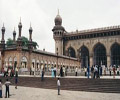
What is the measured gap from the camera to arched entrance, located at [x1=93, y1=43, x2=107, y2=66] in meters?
51.0

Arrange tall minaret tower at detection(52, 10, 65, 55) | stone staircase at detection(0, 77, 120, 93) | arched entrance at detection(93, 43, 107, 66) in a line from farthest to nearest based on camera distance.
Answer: tall minaret tower at detection(52, 10, 65, 55)
arched entrance at detection(93, 43, 107, 66)
stone staircase at detection(0, 77, 120, 93)

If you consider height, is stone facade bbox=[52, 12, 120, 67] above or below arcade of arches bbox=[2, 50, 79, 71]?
above

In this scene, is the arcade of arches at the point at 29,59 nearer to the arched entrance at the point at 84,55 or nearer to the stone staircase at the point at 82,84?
the stone staircase at the point at 82,84

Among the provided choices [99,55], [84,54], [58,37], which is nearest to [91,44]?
[99,55]

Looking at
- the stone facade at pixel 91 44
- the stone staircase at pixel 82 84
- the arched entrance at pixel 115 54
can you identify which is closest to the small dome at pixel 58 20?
the stone facade at pixel 91 44

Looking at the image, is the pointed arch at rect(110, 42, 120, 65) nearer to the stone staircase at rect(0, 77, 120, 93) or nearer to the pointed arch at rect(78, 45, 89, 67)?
the pointed arch at rect(78, 45, 89, 67)

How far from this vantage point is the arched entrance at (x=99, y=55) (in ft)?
167

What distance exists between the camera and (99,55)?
5181 centimetres

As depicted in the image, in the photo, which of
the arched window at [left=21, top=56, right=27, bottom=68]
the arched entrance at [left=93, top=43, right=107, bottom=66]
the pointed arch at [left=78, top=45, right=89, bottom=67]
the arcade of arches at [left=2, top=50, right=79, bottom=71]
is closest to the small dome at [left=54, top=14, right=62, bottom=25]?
the pointed arch at [left=78, top=45, right=89, bottom=67]

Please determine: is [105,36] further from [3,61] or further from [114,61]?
[3,61]

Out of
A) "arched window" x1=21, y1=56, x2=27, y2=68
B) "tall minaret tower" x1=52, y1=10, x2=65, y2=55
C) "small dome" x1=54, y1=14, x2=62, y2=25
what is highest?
"small dome" x1=54, y1=14, x2=62, y2=25

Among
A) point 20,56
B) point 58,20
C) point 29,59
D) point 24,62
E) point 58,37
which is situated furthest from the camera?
point 58,20

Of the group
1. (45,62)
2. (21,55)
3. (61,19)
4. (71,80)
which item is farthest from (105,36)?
(71,80)

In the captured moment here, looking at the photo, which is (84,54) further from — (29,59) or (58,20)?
(29,59)
